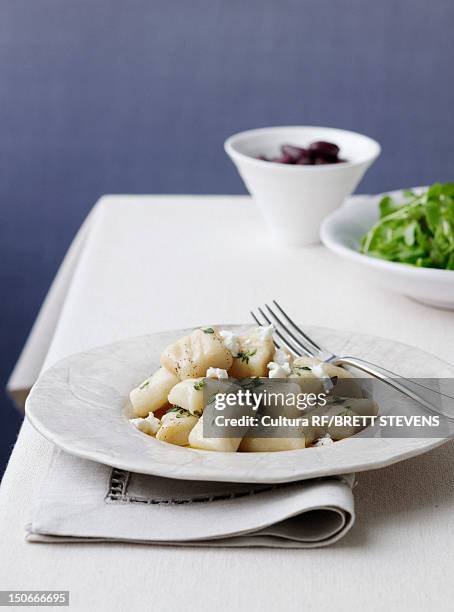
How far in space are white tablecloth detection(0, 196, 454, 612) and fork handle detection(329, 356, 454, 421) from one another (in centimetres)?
5

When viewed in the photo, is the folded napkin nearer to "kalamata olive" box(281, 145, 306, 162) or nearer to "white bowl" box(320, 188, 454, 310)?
"white bowl" box(320, 188, 454, 310)

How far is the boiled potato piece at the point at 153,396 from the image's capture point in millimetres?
776

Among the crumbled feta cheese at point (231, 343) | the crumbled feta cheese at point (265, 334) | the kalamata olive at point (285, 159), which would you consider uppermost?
the kalamata olive at point (285, 159)

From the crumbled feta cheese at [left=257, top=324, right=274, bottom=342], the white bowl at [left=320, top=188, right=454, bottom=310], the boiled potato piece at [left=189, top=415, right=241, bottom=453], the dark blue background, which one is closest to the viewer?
the boiled potato piece at [left=189, top=415, right=241, bottom=453]

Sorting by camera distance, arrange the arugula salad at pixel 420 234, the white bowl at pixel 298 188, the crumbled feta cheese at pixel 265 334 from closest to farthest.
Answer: the crumbled feta cheese at pixel 265 334 → the arugula salad at pixel 420 234 → the white bowl at pixel 298 188

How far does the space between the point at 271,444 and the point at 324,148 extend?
2.85 feet

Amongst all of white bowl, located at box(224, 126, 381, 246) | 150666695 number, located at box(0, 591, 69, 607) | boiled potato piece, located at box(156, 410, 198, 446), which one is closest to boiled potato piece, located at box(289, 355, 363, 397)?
boiled potato piece, located at box(156, 410, 198, 446)

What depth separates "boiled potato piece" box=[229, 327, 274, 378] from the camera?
2.52ft

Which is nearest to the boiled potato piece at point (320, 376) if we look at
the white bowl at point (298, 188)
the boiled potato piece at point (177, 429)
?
the boiled potato piece at point (177, 429)

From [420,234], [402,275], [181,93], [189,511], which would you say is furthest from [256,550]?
[181,93]

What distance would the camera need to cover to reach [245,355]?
783mm

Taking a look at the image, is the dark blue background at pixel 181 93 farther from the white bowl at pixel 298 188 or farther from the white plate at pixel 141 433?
the white plate at pixel 141 433

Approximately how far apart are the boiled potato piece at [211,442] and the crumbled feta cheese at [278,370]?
0.07 meters

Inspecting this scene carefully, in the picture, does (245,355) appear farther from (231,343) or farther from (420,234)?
(420,234)
